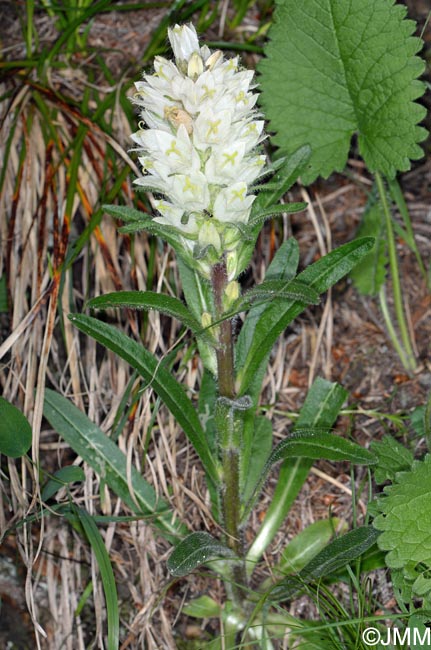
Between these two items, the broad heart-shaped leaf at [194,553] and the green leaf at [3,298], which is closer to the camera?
the broad heart-shaped leaf at [194,553]

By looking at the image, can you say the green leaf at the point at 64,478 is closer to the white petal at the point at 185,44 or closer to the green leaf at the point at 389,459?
the green leaf at the point at 389,459

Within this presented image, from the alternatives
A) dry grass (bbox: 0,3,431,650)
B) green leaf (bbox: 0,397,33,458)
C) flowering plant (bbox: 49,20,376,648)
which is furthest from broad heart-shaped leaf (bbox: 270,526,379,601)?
green leaf (bbox: 0,397,33,458)

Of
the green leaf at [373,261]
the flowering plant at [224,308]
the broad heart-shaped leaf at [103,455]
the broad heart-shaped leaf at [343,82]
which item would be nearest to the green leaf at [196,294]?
the flowering plant at [224,308]

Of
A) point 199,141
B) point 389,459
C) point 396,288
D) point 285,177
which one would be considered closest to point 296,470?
point 389,459

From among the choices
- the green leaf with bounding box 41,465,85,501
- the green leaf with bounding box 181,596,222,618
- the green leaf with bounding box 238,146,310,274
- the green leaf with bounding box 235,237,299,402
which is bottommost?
the green leaf with bounding box 181,596,222,618

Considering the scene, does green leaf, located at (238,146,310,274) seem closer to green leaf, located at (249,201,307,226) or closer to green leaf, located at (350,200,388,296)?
green leaf, located at (249,201,307,226)

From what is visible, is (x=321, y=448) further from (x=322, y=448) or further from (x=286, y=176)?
(x=286, y=176)
